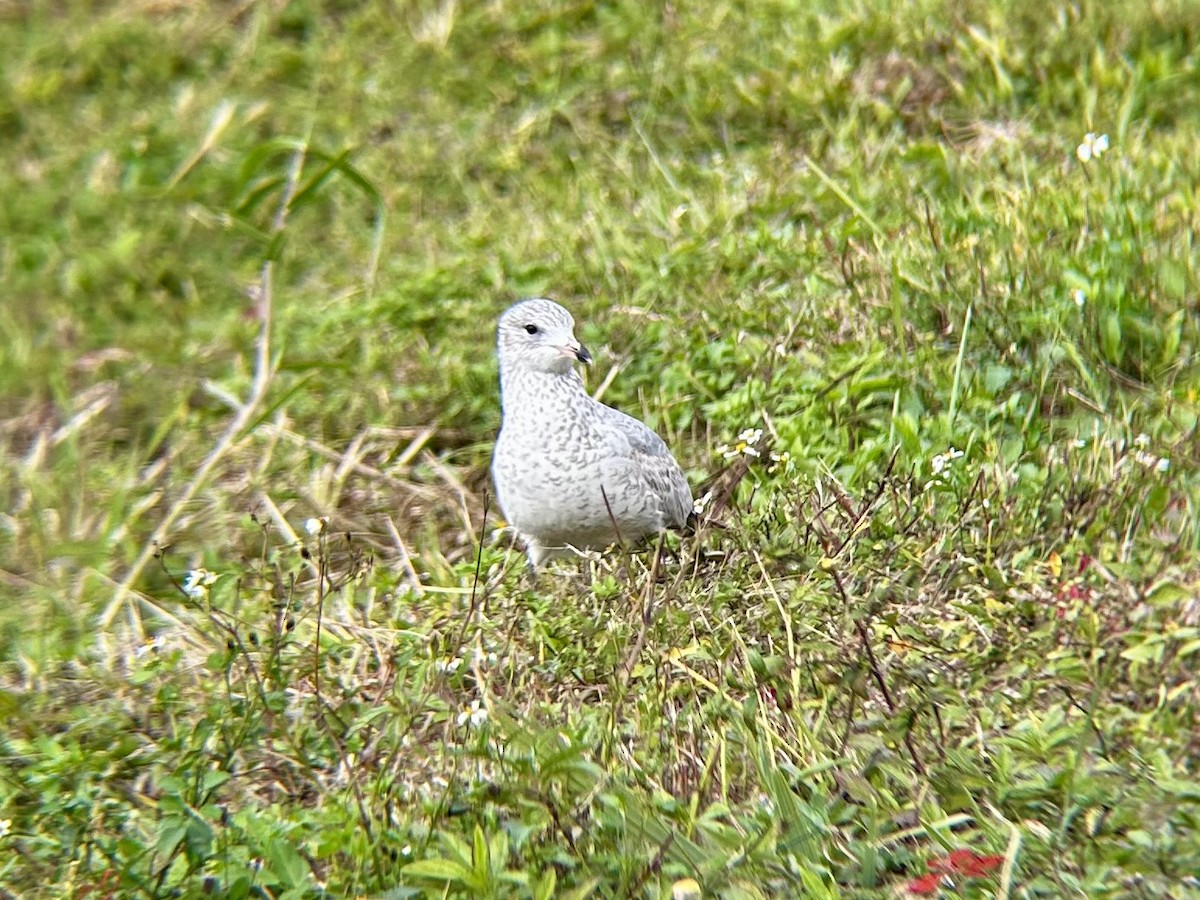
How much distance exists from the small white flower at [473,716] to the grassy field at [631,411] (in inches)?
1.3

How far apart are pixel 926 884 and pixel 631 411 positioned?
259 cm

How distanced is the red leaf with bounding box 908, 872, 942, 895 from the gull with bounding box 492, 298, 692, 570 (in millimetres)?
1392

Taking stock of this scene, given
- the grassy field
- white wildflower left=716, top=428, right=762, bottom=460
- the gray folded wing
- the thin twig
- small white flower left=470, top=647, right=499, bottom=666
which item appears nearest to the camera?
the grassy field

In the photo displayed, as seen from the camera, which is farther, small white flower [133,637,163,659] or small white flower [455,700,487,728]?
small white flower [133,637,163,659]

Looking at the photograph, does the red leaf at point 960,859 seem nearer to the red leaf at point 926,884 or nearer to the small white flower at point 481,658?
the red leaf at point 926,884

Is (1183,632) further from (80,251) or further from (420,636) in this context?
(80,251)

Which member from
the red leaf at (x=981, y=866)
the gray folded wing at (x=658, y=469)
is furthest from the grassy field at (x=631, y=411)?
the gray folded wing at (x=658, y=469)

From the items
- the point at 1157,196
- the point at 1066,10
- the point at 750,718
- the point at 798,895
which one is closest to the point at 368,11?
the point at 1066,10

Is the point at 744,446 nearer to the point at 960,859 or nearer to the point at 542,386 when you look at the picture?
the point at 542,386

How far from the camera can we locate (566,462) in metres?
4.66

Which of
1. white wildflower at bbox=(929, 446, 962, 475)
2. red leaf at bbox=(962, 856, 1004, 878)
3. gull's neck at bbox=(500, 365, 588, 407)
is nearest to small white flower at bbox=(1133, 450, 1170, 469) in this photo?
white wildflower at bbox=(929, 446, 962, 475)

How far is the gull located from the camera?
15.2 feet

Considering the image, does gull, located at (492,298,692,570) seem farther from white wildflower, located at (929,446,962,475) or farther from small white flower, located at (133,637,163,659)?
small white flower, located at (133,637,163,659)

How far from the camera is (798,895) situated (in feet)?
11.1
